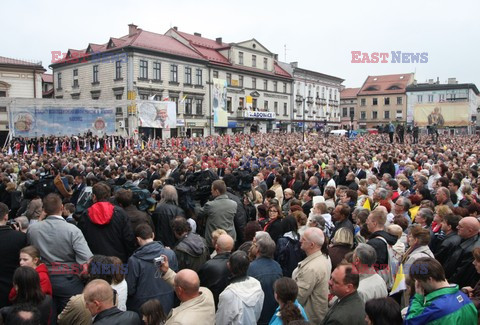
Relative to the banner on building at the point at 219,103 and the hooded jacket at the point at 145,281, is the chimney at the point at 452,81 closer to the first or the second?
the banner on building at the point at 219,103

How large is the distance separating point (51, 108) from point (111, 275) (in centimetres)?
2964

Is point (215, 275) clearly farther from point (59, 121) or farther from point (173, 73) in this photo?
point (173, 73)

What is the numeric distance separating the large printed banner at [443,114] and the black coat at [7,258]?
55742 millimetres

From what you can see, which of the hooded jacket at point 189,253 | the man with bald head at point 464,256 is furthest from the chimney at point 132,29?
the man with bald head at point 464,256

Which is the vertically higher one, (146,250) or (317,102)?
(317,102)

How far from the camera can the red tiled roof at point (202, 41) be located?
49.7 meters

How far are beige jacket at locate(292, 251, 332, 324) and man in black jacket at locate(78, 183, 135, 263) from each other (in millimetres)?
2231

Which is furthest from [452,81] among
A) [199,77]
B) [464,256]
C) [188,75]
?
[464,256]

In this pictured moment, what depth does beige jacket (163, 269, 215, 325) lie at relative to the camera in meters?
3.42

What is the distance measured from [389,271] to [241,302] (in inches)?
82.0

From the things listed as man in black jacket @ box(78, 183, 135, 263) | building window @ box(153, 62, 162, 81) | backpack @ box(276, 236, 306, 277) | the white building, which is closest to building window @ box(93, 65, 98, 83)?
building window @ box(153, 62, 162, 81)

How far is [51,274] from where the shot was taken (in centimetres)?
435

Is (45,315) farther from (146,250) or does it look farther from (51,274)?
(146,250)

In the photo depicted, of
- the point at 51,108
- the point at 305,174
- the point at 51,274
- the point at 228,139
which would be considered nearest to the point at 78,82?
the point at 51,108
